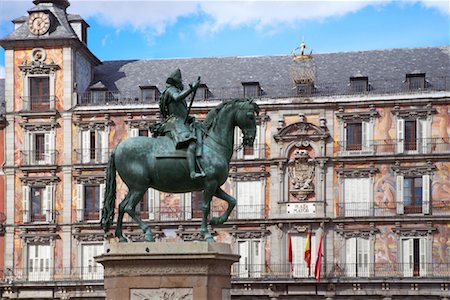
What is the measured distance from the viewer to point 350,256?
60.2 metres

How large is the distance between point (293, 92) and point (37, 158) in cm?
1632

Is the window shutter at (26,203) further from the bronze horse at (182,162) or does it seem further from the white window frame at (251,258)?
the bronze horse at (182,162)

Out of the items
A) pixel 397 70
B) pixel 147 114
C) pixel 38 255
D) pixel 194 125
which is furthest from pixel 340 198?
pixel 194 125

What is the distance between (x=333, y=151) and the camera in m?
61.1

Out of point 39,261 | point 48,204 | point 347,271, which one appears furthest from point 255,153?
point 39,261

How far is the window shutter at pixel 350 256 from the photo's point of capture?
2366 inches

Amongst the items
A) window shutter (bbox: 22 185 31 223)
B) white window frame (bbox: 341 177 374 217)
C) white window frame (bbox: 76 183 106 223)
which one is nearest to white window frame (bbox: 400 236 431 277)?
white window frame (bbox: 341 177 374 217)

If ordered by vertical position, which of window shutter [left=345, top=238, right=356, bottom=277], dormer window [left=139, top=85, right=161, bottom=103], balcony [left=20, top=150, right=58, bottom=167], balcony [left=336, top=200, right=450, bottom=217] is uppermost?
dormer window [left=139, top=85, right=161, bottom=103]

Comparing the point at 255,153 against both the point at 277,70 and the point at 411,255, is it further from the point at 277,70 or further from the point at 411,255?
the point at 411,255

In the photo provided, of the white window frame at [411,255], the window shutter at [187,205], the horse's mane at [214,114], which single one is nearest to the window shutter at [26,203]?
the window shutter at [187,205]

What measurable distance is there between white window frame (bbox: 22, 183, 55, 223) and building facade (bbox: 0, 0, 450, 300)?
0.27 ft

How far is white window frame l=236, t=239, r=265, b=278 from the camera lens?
6109 cm

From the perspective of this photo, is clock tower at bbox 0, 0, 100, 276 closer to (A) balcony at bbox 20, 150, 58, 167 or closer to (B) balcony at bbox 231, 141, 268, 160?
(A) balcony at bbox 20, 150, 58, 167

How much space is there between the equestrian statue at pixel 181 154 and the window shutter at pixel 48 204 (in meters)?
43.5
